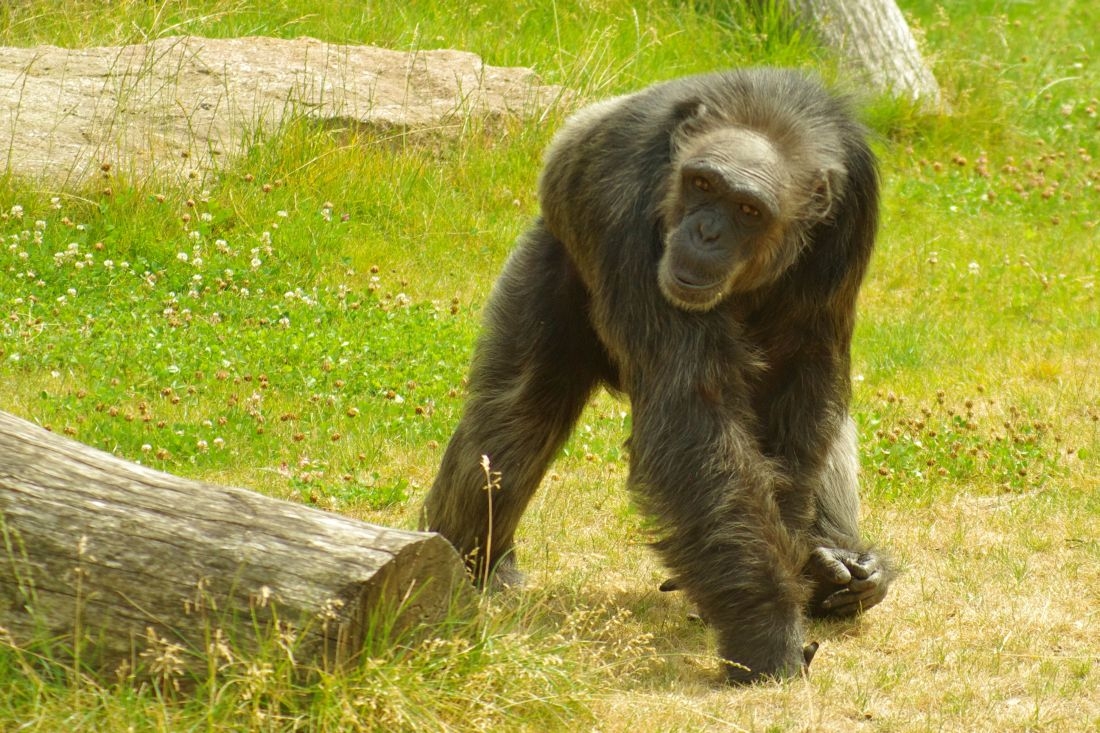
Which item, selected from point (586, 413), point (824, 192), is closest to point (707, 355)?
point (824, 192)

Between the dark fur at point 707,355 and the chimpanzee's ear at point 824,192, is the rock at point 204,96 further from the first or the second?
the chimpanzee's ear at point 824,192

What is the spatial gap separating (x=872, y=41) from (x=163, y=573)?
9.52 m

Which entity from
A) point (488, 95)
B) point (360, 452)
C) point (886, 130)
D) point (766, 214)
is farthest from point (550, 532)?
point (886, 130)

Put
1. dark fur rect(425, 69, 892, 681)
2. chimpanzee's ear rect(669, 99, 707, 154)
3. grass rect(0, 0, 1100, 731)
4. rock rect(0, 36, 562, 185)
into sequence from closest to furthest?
grass rect(0, 0, 1100, 731) < dark fur rect(425, 69, 892, 681) < chimpanzee's ear rect(669, 99, 707, 154) < rock rect(0, 36, 562, 185)

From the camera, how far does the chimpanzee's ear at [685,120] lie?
492cm

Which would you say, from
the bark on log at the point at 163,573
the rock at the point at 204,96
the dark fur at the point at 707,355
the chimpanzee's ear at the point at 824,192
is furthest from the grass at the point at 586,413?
the chimpanzee's ear at the point at 824,192

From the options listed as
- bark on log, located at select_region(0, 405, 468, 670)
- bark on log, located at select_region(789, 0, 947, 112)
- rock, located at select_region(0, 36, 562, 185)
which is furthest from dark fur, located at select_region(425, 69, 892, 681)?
bark on log, located at select_region(789, 0, 947, 112)

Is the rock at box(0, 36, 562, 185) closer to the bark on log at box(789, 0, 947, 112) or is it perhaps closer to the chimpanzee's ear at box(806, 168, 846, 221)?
the bark on log at box(789, 0, 947, 112)

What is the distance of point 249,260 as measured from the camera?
8.63 meters

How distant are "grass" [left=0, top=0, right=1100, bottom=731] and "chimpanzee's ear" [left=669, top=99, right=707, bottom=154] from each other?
1684 mm

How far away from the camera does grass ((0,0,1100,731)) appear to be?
4090 mm

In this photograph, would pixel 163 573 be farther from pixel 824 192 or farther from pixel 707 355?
pixel 824 192

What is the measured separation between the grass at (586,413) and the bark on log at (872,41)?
0.28 m

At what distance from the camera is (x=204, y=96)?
375 inches
